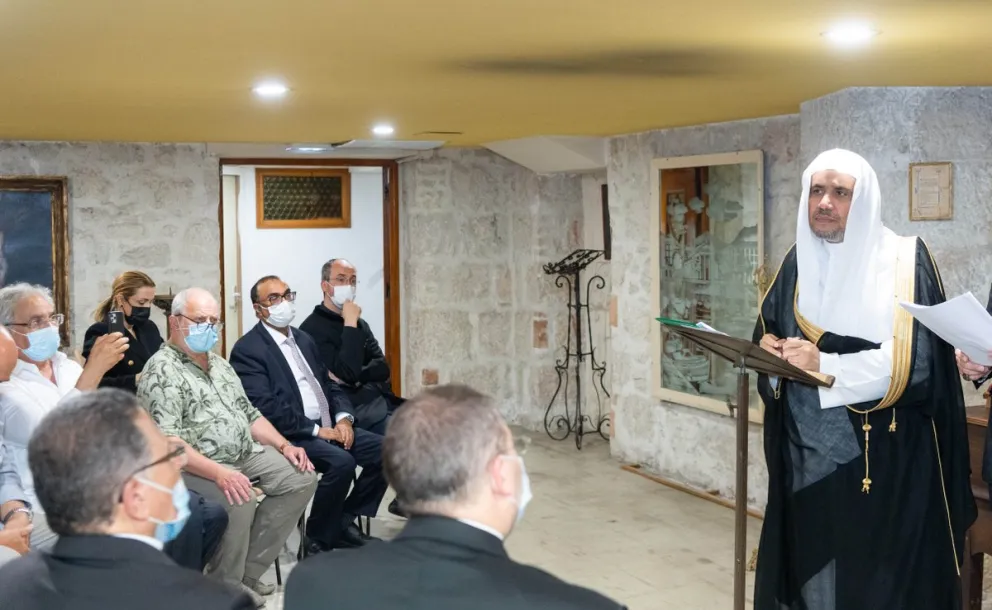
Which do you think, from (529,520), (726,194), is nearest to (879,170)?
(726,194)

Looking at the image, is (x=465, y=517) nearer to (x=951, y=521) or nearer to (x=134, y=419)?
(x=134, y=419)

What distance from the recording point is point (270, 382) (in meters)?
4.68

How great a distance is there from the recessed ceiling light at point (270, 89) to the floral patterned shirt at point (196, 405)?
1.04m

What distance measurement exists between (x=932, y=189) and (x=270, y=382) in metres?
2.81

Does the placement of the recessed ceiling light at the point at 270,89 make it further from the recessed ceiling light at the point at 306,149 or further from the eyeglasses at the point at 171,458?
the recessed ceiling light at the point at 306,149

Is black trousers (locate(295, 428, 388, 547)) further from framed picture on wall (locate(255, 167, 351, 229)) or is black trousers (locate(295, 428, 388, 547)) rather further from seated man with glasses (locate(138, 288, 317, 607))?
framed picture on wall (locate(255, 167, 351, 229))

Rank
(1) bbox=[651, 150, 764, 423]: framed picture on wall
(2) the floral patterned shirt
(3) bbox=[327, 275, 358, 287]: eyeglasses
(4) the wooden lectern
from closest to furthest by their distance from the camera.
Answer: (4) the wooden lectern, (2) the floral patterned shirt, (3) bbox=[327, 275, 358, 287]: eyeglasses, (1) bbox=[651, 150, 764, 423]: framed picture on wall

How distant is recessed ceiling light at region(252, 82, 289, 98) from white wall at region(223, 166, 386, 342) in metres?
3.98

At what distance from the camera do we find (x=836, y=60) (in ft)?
11.9

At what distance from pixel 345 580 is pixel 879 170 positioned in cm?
345

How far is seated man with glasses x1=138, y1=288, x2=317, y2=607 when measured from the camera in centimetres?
407

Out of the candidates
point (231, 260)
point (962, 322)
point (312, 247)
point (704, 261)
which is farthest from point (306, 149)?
point (962, 322)

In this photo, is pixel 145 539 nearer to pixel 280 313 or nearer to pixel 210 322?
pixel 210 322

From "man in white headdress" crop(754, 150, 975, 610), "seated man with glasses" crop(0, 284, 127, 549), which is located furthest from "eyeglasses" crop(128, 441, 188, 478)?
"man in white headdress" crop(754, 150, 975, 610)
